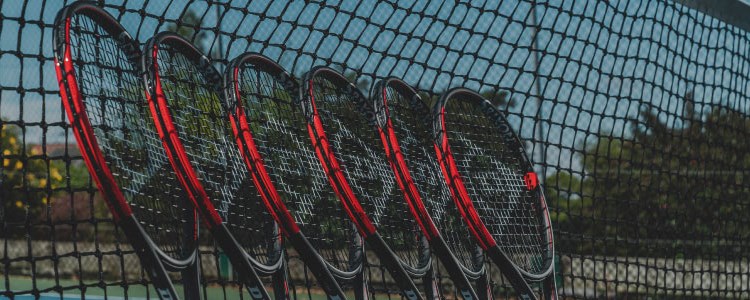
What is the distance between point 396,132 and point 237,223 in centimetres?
71

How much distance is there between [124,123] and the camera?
7.65ft

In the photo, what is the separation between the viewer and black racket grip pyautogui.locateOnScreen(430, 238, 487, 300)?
2732mm

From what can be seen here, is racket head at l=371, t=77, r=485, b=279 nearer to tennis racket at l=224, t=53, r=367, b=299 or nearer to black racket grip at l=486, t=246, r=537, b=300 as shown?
black racket grip at l=486, t=246, r=537, b=300

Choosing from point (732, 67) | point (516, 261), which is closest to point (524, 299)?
point (516, 261)

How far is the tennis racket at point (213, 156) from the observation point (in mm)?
2260

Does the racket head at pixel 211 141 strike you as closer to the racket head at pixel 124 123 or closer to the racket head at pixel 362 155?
the racket head at pixel 124 123

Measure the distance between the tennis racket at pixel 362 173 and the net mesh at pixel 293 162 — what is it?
0.24 feet

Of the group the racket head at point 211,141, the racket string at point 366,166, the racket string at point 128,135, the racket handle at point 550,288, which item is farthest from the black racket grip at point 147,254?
the racket handle at point 550,288

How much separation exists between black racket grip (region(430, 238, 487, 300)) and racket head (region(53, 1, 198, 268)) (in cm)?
72

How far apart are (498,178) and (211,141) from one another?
1.05 m

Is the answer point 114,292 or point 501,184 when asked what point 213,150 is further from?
point 114,292

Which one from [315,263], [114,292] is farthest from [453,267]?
[114,292]

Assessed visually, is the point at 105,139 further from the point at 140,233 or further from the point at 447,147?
the point at 447,147

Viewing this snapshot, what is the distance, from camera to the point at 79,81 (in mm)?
2266
